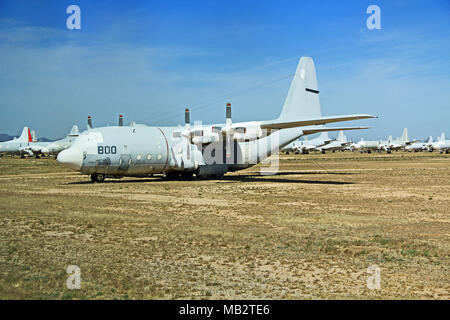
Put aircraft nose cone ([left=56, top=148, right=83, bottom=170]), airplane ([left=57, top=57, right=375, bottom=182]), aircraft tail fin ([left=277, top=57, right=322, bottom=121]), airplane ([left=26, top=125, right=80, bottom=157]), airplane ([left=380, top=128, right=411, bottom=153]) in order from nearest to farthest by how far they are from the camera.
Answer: aircraft nose cone ([left=56, top=148, right=83, bottom=170])
airplane ([left=57, top=57, right=375, bottom=182])
aircraft tail fin ([left=277, top=57, right=322, bottom=121])
airplane ([left=26, top=125, right=80, bottom=157])
airplane ([left=380, top=128, right=411, bottom=153])

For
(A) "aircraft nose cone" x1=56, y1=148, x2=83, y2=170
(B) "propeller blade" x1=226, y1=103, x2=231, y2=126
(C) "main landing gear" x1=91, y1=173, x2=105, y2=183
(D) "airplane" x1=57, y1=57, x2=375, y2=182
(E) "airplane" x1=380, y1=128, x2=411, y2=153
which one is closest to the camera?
(A) "aircraft nose cone" x1=56, y1=148, x2=83, y2=170

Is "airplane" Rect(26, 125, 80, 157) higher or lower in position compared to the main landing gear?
higher

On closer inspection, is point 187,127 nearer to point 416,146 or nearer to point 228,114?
point 228,114

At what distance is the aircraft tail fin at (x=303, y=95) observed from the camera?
2961cm

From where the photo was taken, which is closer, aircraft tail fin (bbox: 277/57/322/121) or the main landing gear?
the main landing gear

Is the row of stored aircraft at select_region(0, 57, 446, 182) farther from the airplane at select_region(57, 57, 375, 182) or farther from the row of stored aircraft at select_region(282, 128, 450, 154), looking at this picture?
the row of stored aircraft at select_region(282, 128, 450, 154)

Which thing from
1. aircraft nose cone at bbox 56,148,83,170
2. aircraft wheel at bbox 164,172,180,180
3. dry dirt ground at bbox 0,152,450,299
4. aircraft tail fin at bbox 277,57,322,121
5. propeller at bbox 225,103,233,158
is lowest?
dry dirt ground at bbox 0,152,450,299

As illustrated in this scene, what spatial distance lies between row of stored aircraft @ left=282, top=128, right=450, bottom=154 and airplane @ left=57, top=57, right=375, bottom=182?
193 feet

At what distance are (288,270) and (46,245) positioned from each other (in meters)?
5.09

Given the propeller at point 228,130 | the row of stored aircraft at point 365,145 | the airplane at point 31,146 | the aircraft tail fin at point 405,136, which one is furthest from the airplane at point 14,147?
the aircraft tail fin at point 405,136

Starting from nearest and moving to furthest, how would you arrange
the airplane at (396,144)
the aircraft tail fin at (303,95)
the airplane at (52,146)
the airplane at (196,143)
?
the airplane at (196,143) < the aircraft tail fin at (303,95) < the airplane at (52,146) < the airplane at (396,144)

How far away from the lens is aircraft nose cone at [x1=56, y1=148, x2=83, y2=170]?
22812 mm

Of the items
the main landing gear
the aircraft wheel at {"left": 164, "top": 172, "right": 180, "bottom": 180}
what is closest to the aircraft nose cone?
the main landing gear

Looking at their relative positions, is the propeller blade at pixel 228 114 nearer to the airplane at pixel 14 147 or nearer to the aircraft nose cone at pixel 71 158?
the aircraft nose cone at pixel 71 158
